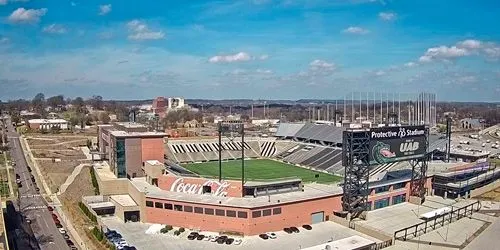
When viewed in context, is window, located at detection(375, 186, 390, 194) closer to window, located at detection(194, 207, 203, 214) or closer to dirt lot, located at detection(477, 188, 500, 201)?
dirt lot, located at detection(477, 188, 500, 201)

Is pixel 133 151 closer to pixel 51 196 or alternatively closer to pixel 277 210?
pixel 51 196

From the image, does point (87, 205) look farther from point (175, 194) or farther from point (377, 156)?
point (377, 156)

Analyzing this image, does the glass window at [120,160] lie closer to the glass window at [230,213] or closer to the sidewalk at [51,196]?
the sidewalk at [51,196]

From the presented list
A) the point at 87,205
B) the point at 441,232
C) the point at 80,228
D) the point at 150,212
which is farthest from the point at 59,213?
the point at 441,232

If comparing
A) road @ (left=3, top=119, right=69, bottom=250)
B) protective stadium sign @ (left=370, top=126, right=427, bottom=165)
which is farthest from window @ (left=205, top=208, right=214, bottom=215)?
protective stadium sign @ (left=370, top=126, right=427, bottom=165)

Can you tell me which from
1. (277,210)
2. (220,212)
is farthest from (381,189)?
(220,212)
